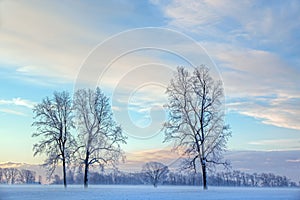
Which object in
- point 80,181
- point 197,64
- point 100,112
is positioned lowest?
point 80,181

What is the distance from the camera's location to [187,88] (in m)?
39.8

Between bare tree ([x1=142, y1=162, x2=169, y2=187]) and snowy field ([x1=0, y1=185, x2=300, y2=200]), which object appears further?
bare tree ([x1=142, y1=162, x2=169, y2=187])

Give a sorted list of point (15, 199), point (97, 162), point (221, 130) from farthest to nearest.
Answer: point (97, 162) < point (221, 130) < point (15, 199)

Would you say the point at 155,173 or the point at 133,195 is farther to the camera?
the point at 155,173

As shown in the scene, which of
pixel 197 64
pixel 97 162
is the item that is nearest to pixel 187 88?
pixel 197 64

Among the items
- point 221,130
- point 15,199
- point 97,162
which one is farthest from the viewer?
point 97,162

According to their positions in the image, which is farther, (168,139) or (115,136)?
(115,136)

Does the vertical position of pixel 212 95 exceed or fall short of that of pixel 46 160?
it exceeds it

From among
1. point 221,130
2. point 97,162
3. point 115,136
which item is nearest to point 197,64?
point 221,130

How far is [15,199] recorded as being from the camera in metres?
22.1

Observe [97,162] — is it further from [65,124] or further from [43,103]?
[43,103]

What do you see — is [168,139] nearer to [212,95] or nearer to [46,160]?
[212,95]

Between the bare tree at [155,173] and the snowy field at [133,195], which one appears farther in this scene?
the bare tree at [155,173]

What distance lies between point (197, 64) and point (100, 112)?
12.3 m
